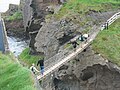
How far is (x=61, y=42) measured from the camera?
119 ft

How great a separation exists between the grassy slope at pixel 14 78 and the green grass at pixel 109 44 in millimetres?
13855

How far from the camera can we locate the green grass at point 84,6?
38500 millimetres

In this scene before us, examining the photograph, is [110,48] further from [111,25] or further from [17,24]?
[17,24]

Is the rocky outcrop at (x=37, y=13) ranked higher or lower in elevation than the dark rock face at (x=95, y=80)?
lower

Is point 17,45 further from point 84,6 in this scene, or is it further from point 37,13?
point 84,6

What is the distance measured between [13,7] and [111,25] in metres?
57.8

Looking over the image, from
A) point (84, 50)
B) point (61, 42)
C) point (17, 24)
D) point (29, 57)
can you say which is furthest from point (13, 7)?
point (84, 50)

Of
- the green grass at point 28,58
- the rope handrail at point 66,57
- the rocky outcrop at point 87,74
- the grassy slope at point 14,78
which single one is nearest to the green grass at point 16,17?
the green grass at point 28,58

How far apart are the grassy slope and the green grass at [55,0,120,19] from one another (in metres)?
21.8

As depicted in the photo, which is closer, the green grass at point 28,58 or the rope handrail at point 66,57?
the rope handrail at point 66,57

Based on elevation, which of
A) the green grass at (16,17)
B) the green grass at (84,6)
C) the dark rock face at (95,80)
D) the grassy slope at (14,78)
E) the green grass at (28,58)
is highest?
the grassy slope at (14,78)

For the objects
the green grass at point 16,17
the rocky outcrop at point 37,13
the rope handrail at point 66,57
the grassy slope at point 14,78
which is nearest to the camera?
the grassy slope at point 14,78

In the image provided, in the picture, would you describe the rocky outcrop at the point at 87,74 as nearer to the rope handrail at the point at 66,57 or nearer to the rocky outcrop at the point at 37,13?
the rope handrail at the point at 66,57

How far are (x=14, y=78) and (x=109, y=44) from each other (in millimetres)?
16736
